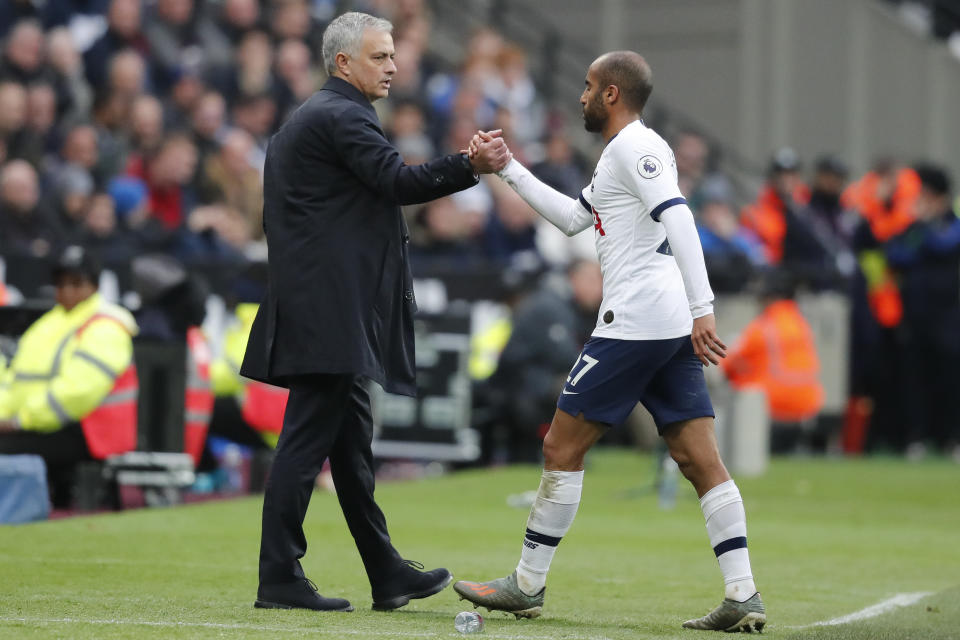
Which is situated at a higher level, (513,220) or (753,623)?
(513,220)

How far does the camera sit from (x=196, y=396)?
12.3 m

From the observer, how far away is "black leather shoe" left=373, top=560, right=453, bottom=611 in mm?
7047

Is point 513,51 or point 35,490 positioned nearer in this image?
point 35,490

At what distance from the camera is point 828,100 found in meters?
26.5

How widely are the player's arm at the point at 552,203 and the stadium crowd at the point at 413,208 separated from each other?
25.5ft

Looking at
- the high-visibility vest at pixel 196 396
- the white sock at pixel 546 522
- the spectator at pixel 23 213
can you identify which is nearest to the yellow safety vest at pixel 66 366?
the high-visibility vest at pixel 196 396

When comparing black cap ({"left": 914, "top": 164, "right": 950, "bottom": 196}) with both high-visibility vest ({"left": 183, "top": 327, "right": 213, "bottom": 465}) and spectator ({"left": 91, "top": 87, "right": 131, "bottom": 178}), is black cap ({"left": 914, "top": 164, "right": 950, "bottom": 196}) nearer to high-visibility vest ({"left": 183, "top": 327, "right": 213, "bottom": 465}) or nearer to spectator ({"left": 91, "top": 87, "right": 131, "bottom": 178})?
spectator ({"left": 91, "top": 87, "right": 131, "bottom": 178})

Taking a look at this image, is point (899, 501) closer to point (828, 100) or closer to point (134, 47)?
point (134, 47)

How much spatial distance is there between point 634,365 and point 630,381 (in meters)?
0.07

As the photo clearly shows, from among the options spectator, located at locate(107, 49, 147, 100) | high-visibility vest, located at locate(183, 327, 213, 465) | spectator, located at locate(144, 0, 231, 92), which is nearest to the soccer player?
high-visibility vest, located at locate(183, 327, 213, 465)

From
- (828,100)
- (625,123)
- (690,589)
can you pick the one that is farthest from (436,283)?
(828,100)

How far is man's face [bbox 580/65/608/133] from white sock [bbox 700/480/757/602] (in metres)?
1.47

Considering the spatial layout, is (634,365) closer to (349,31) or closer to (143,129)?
(349,31)

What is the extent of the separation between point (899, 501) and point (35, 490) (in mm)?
6811
